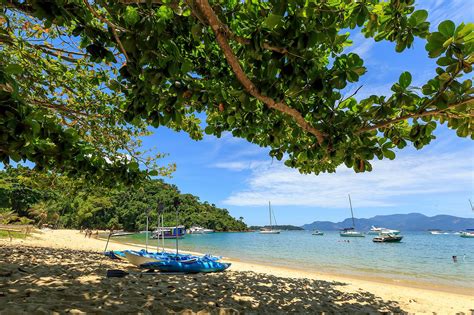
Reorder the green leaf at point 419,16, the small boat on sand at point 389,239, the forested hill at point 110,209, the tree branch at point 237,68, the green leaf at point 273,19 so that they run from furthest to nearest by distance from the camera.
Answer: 1. the small boat on sand at point 389,239
2. the forested hill at point 110,209
3. the green leaf at point 419,16
4. the tree branch at point 237,68
5. the green leaf at point 273,19

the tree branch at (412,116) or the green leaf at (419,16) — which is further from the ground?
the green leaf at (419,16)

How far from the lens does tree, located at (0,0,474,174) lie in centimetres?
217

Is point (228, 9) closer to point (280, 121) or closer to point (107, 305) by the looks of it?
point (280, 121)

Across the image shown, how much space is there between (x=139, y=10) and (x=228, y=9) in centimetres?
88

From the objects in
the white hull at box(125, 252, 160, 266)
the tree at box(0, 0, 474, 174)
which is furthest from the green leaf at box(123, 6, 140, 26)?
the white hull at box(125, 252, 160, 266)

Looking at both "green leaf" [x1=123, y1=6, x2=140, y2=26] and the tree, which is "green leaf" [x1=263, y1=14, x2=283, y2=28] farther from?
"green leaf" [x1=123, y1=6, x2=140, y2=26]

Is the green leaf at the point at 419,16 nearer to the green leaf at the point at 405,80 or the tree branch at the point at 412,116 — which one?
the green leaf at the point at 405,80

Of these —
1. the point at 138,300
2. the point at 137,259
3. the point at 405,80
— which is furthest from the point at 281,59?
the point at 137,259

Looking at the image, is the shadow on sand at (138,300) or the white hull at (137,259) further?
the white hull at (137,259)

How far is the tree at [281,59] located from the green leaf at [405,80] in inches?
0.6

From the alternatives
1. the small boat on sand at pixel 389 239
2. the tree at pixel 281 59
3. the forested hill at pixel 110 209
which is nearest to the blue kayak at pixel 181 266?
the tree at pixel 281 59

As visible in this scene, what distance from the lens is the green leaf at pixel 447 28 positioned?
6.52 ft

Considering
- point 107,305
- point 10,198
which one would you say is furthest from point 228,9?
point 10,198

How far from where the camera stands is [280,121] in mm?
3596
